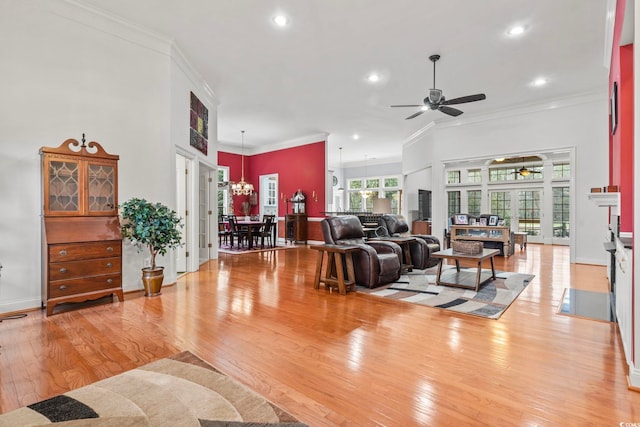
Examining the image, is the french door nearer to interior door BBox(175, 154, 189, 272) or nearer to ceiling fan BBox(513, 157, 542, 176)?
ceiling fan BBox(513, 157, 542, 176)

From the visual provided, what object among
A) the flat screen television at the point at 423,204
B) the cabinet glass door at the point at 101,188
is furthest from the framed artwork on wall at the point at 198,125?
the flat screen television at the point at 423,204

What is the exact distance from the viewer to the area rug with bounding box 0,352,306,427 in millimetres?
1586

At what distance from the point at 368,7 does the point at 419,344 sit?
358 cm

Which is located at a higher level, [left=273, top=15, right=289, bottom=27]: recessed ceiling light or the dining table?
[left=273, top=15, right=289, bottom=27]: recessed ceiling light

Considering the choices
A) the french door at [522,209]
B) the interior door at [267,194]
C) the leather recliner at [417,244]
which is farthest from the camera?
the interior door at [267,194]

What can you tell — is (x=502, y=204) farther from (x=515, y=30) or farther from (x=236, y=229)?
(x=236, y=229)

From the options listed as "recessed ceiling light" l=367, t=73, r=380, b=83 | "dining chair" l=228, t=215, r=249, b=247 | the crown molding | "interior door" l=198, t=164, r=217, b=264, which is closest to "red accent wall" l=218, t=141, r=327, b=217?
the crown molding

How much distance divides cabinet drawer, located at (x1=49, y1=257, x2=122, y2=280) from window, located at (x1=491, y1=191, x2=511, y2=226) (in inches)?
447

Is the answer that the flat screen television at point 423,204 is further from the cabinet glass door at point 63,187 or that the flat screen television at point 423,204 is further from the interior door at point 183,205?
the cabinet glass door at point 63,187

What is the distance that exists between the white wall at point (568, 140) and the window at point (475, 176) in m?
4.17

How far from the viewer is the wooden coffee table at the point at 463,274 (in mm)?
4148

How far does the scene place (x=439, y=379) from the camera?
1982 millimetres

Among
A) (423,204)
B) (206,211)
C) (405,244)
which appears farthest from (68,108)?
(423,204)

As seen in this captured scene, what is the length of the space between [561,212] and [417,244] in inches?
294
